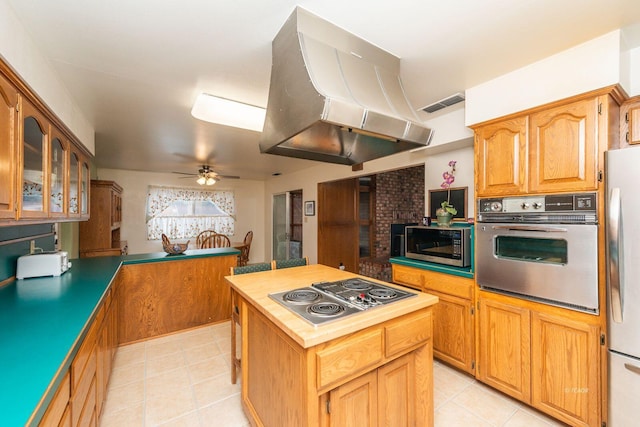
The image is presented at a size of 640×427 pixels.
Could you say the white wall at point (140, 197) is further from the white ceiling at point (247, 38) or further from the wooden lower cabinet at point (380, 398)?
the wooden lower cabinet at point (380, 398)

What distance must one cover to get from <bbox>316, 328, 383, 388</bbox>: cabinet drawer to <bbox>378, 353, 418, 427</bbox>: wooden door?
0.17 m

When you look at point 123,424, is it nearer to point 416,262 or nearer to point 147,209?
point 416,262

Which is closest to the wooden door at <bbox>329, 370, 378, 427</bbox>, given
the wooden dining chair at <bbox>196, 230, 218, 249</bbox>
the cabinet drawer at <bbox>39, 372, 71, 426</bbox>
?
the cabinet drawer at <bbox>39, 372, 71, 426</bbox>

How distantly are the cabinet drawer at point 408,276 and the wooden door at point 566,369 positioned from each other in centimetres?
87

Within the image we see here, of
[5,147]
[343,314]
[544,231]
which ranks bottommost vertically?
[343,314]

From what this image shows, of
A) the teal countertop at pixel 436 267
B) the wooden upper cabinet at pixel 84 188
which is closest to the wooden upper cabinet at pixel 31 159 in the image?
the wooden upper cabinet at pixel 84 188

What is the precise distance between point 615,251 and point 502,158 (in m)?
0.83

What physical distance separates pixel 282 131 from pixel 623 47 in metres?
2.04

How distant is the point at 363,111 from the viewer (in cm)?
128

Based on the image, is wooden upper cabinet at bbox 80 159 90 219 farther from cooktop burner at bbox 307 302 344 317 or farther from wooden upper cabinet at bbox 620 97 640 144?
wooden upper cabinet at bbox 620 97 640 144

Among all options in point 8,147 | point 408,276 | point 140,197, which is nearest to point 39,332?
point 8,147

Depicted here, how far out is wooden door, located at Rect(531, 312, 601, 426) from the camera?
1.57m

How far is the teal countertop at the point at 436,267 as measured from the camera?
85.4 inches

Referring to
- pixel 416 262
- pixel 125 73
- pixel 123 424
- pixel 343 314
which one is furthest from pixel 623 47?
pixel 123 424
